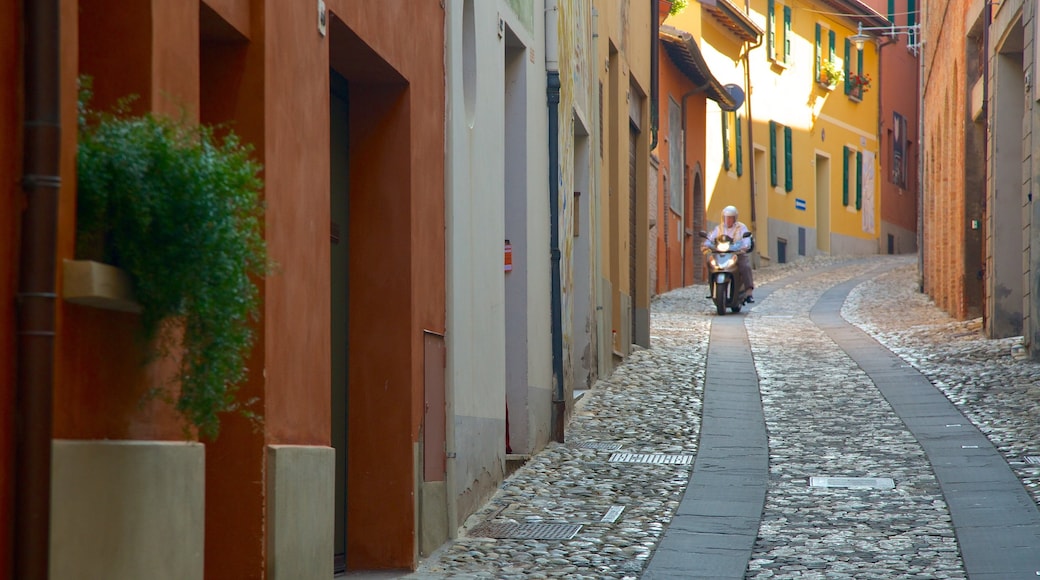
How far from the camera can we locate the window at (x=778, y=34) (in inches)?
1400

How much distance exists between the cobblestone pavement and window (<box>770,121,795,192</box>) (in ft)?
56.2

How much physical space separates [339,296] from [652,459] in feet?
12.9

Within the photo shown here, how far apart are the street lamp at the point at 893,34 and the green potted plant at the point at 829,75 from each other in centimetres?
158

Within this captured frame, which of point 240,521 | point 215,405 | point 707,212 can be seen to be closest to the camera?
point 215,405

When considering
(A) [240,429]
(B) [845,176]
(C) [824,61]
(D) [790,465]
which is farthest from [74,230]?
(B) [845,176]

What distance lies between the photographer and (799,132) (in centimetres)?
3750

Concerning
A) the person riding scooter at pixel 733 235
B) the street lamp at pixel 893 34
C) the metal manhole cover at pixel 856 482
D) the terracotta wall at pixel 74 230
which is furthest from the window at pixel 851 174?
the terracotta wall at pixel 74 230

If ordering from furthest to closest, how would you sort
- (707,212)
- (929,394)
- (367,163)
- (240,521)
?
1. (707,212)
2. (929,394)
3. (367,163)
4. (240,521)

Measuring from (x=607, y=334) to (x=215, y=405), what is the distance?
11244 millimetres

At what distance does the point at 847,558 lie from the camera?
23.7ft

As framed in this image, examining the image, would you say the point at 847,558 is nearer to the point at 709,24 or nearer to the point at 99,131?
the point at 99,131

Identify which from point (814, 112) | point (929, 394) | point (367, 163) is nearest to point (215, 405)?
point (367, 163)

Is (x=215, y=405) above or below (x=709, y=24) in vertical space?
below

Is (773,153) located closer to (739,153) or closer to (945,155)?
(739,153)
